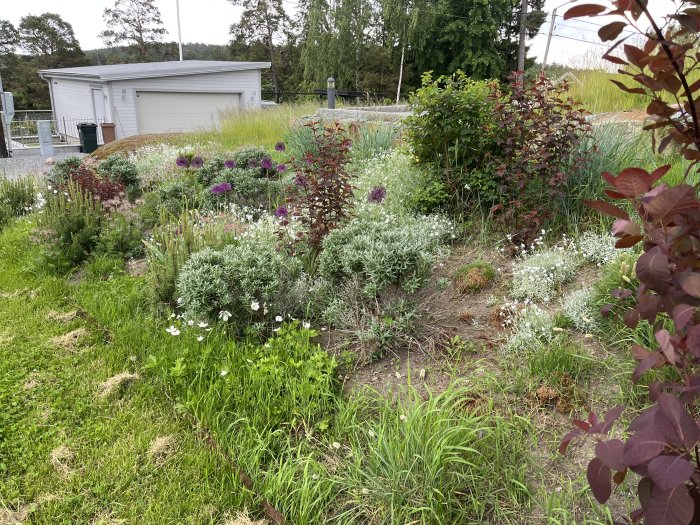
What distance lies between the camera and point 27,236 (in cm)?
545

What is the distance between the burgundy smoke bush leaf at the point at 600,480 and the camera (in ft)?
3.48

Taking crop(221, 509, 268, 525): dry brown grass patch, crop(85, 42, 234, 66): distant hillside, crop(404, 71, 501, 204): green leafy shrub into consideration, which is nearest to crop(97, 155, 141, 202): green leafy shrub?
crop(404, 71, 501, 204): green leafy shrub

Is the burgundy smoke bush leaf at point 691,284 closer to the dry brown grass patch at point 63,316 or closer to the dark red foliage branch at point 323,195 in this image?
the dark red foliage branch at point 323,195

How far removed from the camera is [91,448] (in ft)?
8.41

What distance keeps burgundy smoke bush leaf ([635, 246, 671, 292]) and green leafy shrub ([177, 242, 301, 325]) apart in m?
2.50

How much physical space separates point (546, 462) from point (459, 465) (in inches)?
15.2

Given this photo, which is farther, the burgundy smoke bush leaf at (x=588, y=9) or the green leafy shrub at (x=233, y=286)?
the green leafy shrub at (x=233, y=286)

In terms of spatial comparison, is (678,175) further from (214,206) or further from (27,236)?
(27,236)

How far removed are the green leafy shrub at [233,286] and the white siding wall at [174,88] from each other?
18.0m

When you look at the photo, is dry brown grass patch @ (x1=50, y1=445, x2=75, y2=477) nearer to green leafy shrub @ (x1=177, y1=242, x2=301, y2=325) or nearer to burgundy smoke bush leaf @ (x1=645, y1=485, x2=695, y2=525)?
green leafy shrub @ (x1=177, y1=242, x2=301, y2=325)

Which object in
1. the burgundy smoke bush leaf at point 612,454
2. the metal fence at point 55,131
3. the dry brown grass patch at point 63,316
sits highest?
the burgundy smoke bush leaf at point 612,454

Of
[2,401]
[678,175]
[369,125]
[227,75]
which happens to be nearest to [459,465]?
[2,401]

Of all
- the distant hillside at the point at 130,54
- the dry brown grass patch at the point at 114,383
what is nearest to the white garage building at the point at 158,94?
the dry brown grass patch at the point at 114,383

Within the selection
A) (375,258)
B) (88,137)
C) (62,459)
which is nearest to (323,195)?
(375,258)
